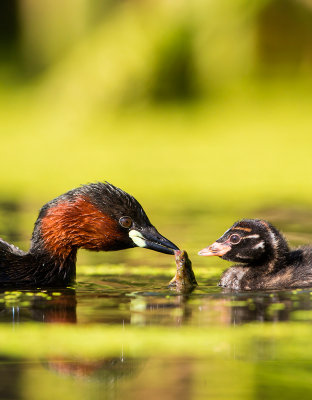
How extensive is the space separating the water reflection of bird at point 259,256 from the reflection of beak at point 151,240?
0.44m

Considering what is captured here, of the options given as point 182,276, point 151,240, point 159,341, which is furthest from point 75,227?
point 159,341

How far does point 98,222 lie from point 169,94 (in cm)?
1117

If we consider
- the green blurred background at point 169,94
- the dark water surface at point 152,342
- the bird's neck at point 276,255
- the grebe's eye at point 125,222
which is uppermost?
the green blurred background at point 169,94

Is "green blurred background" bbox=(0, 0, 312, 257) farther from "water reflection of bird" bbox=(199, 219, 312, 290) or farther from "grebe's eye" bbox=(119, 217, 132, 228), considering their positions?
"grebe's eye" bbox=(119, 217, 132, 228)

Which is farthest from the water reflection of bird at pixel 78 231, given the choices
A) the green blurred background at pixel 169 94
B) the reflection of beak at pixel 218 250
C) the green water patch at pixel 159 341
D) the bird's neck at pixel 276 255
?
the green blurred background at pixel 169 94

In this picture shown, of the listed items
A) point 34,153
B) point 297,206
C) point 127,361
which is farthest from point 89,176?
point 127,361

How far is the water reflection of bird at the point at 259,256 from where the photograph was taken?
801 cm

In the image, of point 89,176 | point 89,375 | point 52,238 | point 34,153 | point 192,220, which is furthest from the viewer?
point 34,153

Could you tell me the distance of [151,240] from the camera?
316 inches

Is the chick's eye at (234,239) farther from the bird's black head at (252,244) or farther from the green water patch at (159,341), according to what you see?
the green water patch at (159,341)

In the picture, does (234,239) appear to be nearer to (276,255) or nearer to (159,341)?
(276,255)

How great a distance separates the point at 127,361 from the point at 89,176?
1012 cm

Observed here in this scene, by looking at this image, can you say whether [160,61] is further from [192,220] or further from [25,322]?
[25,322]

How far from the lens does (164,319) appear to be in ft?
21.3
